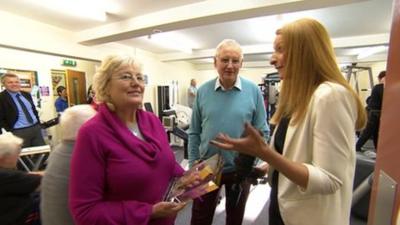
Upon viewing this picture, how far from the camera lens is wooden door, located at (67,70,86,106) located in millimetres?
6719

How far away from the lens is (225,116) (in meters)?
1.68

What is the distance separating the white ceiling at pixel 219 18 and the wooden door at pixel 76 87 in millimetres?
1798

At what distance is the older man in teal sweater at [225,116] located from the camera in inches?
65.9

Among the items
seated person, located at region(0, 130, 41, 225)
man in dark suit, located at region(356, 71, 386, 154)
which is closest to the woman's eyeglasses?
seated person, located at region(0, 130, 41, 225)

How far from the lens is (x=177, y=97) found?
9375 mm

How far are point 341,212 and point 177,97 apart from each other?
8613mm

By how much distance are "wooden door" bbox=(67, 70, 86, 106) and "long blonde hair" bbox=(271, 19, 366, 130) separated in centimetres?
680

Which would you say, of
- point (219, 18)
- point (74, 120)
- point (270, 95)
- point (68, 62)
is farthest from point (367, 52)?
point (74, 120)

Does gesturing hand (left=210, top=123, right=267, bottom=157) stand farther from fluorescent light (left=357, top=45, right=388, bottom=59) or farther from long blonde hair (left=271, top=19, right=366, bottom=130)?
fluorescent light (left=357, top=45, right=388, bottom=59)

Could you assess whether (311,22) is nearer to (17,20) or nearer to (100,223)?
(100,223)

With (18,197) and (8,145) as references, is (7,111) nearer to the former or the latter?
(8,145)

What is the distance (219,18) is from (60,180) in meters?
3.19

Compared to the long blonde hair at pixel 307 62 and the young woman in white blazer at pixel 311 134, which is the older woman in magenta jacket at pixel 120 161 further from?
the long blonde hair at pixel 307 62

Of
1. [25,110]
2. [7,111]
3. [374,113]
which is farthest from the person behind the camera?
[374,113]
